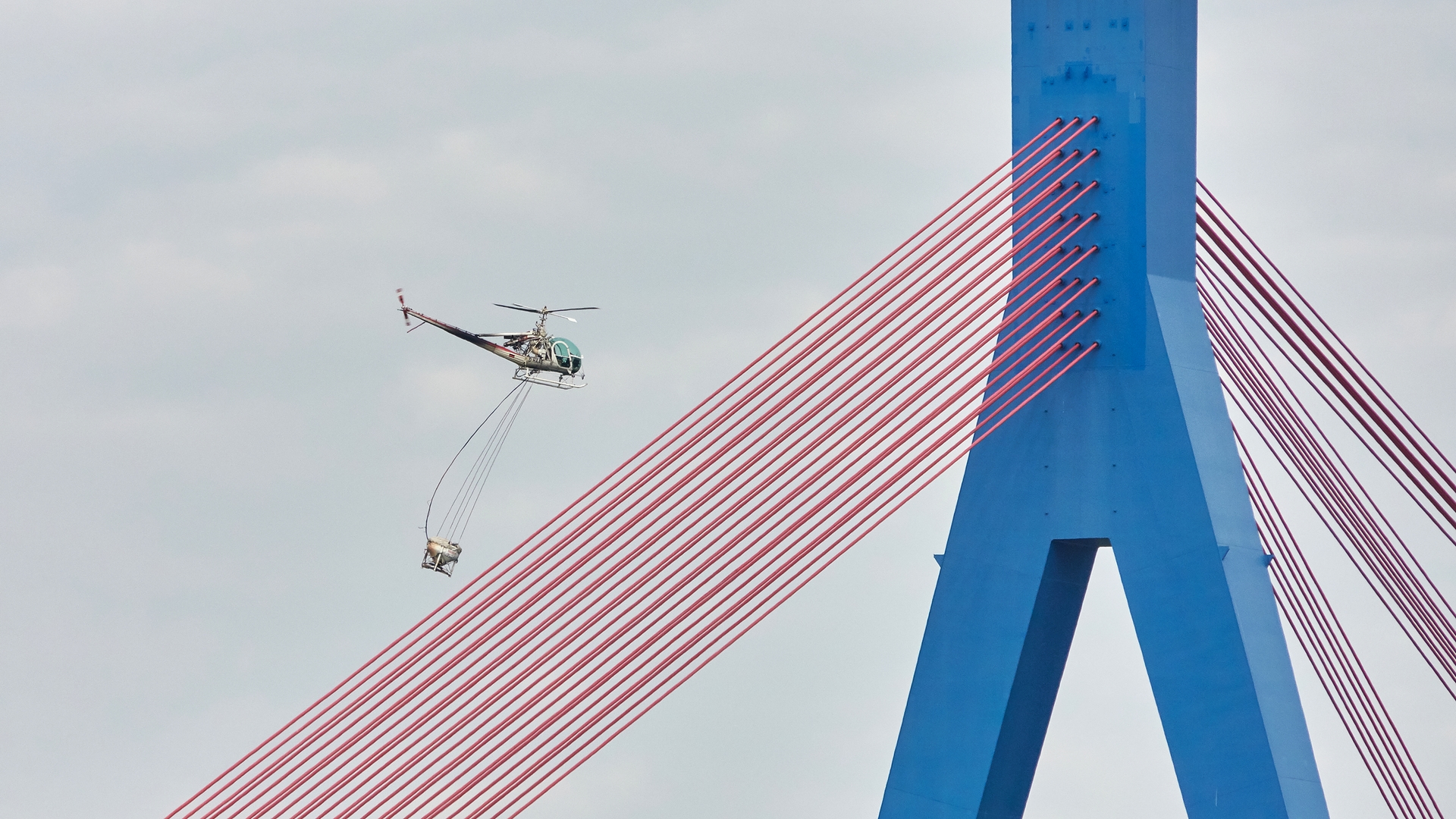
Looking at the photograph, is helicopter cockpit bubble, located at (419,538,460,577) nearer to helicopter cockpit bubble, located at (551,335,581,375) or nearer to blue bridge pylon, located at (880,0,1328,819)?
helicopter cockpit bubble, located at (551,335,581,375)

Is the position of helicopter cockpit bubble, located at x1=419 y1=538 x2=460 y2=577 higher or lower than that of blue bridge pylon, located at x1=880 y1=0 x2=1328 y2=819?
higher

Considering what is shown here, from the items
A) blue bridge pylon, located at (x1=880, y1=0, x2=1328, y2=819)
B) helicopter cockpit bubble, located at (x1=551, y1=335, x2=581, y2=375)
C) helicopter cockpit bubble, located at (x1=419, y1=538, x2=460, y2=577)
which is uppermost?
helicopter cockpit bubble, located at (x1=551, y1=335, x2=581, y2=375)

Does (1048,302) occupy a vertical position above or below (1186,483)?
above

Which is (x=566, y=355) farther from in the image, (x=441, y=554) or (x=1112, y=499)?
(x=1112, y=499)

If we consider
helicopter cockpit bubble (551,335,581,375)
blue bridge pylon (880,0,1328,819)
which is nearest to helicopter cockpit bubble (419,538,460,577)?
helicopter cockpit bubble (551,335,581,375)

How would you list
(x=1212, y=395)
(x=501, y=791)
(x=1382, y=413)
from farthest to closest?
(x=1382, y=413) → (x=1212, y=395) → (x=501, y=791)

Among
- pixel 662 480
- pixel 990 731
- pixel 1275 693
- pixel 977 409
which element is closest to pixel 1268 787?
pixel 1275 693

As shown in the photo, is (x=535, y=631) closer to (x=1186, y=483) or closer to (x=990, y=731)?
(x=990, y=731)
